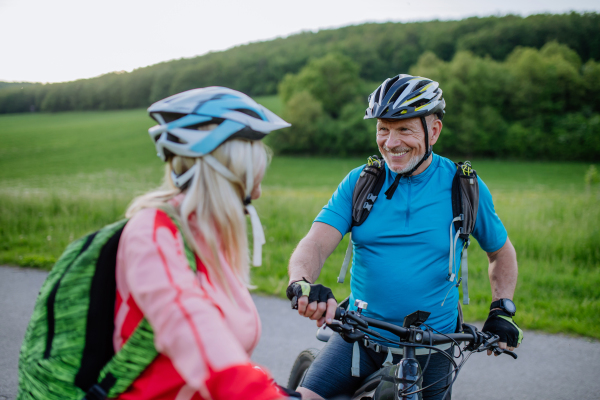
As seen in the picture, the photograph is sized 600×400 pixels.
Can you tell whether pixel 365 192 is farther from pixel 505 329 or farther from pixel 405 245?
pixel 505 329

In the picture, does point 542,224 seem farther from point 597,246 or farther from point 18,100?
point 18,100

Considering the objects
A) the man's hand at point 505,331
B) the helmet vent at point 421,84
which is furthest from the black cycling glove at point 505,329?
the helmet vent at point 421,84

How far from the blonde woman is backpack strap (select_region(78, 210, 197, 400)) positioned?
27 mm

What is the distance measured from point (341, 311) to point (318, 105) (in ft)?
227

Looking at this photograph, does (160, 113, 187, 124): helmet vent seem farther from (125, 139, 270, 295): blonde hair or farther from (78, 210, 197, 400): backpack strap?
(78, 210, 197, 400): backpack strap

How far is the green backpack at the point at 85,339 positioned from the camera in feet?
3.95

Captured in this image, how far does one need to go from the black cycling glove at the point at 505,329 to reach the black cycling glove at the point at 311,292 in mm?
956

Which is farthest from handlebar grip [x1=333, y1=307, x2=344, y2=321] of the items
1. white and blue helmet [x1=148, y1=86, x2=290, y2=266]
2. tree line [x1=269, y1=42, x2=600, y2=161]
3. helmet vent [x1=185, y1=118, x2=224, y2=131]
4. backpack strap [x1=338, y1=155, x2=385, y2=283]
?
tree line [x1=269, y1=42, x2=600, y2=161]

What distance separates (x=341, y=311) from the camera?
195 cm

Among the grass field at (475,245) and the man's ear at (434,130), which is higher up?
the man's ear at (434,130)

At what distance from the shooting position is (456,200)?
2.51 m

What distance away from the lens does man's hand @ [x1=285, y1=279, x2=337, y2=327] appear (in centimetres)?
191

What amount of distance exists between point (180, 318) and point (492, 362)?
12.9 feet

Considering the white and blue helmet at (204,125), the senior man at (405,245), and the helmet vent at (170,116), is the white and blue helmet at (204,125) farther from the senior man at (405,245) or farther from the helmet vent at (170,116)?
the senior man at (405,245)
